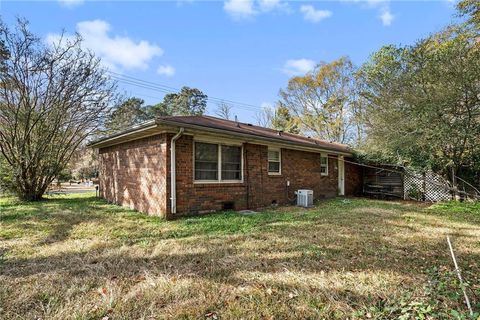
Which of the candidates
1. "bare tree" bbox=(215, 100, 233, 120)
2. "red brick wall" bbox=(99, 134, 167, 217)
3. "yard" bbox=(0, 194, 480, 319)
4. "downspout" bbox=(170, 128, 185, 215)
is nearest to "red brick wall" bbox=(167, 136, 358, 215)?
"downspout" bbox=(170, 128, 185, 215)

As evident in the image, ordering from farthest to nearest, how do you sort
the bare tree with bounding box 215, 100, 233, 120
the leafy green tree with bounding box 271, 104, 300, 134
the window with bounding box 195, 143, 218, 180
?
the bare tree with bounding box 215, 100, 233, 120 → the leafy green tree with bounding box 271, 104, 300, 134 → the window with bounding box 195, 143, 218, 180

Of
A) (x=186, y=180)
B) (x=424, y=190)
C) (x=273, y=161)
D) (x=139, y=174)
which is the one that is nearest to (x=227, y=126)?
(x=273, y=161)

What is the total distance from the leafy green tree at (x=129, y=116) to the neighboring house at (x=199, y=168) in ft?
11.2

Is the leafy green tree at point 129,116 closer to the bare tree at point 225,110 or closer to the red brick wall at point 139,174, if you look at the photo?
the red brick wall at point 139,174

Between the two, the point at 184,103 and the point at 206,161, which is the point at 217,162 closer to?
the point at 206,161

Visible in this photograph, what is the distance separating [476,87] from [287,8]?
20.7ft

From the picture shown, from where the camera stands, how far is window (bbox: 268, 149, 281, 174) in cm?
970

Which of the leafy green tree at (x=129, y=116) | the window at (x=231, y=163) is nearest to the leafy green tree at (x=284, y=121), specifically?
the leafy green tree at (x=129, y=116)

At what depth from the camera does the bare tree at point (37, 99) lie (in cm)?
965

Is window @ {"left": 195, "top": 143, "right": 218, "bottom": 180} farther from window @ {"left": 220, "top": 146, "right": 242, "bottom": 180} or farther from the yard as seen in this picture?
the yard

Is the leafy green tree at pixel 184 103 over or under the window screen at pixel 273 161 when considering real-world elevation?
over

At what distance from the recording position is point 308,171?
11.2 metres

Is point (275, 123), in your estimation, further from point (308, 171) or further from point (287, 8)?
point (287, 8)

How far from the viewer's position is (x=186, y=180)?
284 inches
